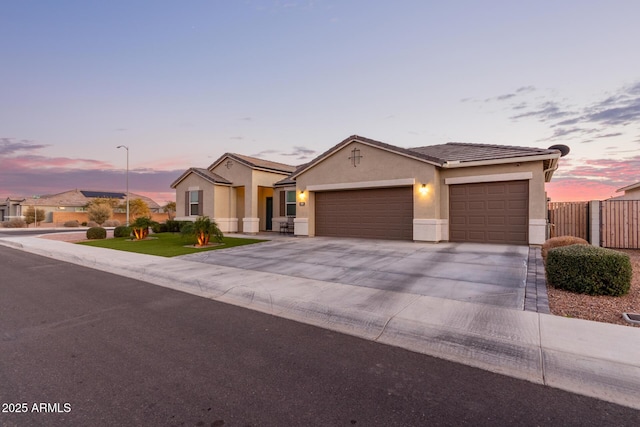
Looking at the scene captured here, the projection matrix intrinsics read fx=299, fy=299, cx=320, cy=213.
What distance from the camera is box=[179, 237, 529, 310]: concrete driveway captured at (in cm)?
671

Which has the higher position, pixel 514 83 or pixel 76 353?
pixel 514 83

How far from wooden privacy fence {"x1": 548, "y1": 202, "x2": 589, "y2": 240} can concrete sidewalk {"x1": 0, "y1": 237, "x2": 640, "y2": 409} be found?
1273 centimetres

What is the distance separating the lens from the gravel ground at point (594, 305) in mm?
4977

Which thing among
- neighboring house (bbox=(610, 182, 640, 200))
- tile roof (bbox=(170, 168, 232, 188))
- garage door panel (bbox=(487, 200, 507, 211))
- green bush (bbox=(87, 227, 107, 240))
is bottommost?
green bush (bbox=(87, 227, 107, 240))

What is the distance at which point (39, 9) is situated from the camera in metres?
14.5

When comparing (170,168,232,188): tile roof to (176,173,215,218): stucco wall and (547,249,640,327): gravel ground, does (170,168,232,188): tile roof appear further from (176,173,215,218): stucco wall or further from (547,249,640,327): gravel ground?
(547,249,640,327): gravel ground

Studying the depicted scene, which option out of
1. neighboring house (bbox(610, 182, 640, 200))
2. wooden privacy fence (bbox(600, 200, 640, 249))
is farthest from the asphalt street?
neighboring house (bbox(610, 182, 640, 200))

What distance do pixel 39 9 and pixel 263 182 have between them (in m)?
14.3

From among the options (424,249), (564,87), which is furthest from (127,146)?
(564,87)

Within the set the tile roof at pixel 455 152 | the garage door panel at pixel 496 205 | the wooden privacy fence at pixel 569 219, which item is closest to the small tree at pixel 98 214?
the tile roof at pixel 455 152

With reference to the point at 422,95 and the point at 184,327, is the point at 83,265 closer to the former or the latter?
the point at 184,327

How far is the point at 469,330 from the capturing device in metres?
4.43

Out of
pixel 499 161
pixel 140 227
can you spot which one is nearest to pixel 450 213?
pixel 499 161

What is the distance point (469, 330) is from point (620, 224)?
13.8 meters
